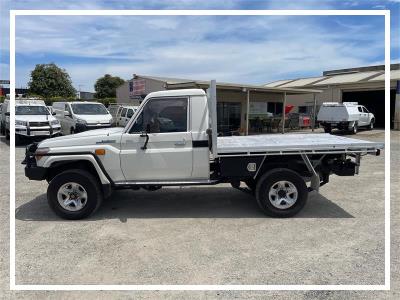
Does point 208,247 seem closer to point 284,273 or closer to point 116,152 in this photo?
point 284,273

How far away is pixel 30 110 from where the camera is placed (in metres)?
16.6

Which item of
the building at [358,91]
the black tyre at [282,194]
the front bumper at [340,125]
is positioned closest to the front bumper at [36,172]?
the black tyre at [282,194]

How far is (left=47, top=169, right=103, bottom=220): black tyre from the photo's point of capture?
5695mm

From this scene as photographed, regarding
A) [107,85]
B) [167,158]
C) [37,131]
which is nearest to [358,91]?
[37,131]

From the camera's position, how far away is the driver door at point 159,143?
5734 millimetres

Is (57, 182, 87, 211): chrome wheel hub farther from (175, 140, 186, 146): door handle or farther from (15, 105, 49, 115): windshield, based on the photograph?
(15, 105, 49, 115): windshield

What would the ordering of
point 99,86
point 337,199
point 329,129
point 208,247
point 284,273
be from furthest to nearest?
point 99,86 < point 329,129 < point 337,199 < point 208,247 < point 284,273

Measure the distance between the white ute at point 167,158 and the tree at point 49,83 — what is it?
52.5m

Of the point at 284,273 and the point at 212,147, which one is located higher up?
the point at 212,147

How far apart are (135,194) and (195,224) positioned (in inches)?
85.1

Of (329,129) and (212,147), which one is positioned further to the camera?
(329,129)

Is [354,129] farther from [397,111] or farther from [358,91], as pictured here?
[358,91]

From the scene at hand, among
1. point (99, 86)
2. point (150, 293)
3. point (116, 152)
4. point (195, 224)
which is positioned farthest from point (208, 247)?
point (99, 86)

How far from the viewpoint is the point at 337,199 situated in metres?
6.90
